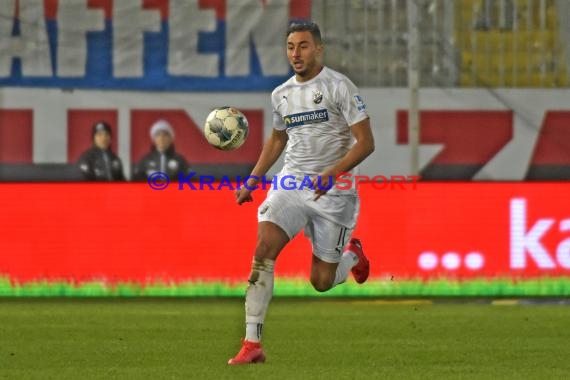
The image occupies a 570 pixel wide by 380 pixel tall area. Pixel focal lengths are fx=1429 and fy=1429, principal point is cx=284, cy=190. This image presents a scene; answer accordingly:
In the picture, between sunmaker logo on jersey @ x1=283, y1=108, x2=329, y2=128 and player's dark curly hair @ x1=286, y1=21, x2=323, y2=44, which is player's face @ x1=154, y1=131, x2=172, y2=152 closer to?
sunmaker logo on jersey @ x1=283, y1=108, x2=329, y2=128

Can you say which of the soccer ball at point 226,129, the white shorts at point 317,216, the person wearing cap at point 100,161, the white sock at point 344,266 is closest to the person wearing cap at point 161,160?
the person wearing cap at point 100,161

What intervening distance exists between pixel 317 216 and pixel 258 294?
0.90m

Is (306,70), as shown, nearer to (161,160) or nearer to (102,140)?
(161,160)

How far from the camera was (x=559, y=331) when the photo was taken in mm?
10180

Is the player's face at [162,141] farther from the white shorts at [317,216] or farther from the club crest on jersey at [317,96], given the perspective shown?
the club crest on jersey at [317,96]

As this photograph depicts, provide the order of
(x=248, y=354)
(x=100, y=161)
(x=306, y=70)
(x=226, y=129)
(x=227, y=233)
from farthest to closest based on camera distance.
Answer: (x=100, y=161)
(x=227, y=233)
(x=226, y=129)
(x=306, y=70)
(x=248, y=354)

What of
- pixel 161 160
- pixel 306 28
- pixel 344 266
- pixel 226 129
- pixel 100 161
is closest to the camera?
pixel 306 28

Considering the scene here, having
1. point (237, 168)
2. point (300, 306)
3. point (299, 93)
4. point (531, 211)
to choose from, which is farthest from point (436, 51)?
point (299, 93)

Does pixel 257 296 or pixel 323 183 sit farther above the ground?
pixel 323 183

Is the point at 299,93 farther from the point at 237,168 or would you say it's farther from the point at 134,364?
the point at 237,168

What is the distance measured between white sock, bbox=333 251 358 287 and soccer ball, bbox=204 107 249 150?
1028 millimetres

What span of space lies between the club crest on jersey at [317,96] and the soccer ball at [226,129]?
3.33 feet

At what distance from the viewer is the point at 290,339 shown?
9570 mm

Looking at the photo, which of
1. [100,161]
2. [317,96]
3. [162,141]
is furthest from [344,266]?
[100,161]
